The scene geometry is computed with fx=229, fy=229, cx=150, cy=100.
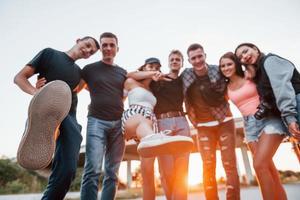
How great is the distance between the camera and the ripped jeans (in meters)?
2.50

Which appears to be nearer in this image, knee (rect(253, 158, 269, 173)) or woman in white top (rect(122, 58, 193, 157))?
woman in white top (rect(122, 58, 193, 157))

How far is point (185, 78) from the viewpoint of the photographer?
9.12ft

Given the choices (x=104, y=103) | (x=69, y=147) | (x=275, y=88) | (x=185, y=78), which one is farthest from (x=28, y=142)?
(x=275, y=88)

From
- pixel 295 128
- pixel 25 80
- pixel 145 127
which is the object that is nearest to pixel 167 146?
pixel 145 127

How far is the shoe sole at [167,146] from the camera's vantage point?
5.81 feet

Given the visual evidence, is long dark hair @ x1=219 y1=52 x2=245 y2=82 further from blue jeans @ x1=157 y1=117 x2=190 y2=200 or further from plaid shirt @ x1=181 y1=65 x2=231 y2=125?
blue jeans @ x1=157 y1=117 x2=190 y2=200

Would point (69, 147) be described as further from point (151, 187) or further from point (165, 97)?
point (165, 97)

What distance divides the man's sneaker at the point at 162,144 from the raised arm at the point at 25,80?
39.8 inches

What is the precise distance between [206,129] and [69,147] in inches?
62.0

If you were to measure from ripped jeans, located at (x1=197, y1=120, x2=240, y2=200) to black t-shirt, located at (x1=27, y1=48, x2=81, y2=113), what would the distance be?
1.54 meters

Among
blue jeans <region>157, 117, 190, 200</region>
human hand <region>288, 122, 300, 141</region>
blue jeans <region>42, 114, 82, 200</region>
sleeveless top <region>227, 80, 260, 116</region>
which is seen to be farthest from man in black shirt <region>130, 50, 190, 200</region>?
human hand <region>288, 122, 300, 141</region>

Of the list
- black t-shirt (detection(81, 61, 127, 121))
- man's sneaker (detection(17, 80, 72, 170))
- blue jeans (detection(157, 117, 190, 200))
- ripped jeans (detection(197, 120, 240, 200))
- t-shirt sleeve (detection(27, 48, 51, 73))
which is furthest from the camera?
black t-shirt (detection(81, 61, 127, 121))

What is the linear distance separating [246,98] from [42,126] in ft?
6.50

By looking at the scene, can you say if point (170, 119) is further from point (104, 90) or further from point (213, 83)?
point (104, 90)
